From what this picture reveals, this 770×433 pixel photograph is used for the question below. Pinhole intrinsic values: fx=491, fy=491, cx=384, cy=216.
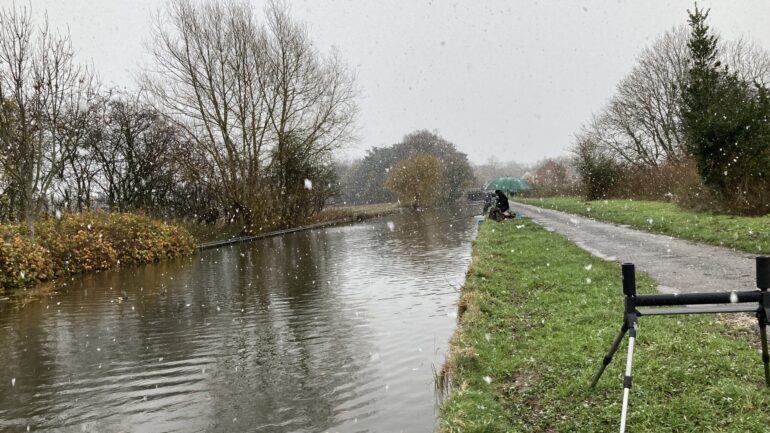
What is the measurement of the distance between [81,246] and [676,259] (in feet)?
53.9

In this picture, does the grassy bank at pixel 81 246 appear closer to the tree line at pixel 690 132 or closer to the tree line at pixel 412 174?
the tree line at pixel 690 132

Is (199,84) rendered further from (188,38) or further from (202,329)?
(202,329)

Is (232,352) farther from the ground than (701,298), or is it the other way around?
(701,298)

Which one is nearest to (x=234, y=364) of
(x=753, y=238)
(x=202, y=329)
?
(x=202, y=329)

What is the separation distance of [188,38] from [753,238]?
26230 mm

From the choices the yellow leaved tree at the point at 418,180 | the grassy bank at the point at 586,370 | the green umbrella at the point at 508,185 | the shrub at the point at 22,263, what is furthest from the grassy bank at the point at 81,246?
the yellow leaved tree at the point at 418,180

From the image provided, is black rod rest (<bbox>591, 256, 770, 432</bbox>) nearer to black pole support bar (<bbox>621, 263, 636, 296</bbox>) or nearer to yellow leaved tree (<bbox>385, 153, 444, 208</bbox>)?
black pole support bar (<bbox>621, 263, 636, 296</bbox>)

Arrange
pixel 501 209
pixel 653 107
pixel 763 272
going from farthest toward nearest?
pixel 653 107 → pixel 501 209 → pixel 763 272

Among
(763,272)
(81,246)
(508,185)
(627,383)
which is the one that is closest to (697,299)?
(763,272)

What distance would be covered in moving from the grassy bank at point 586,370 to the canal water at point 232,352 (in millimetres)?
582

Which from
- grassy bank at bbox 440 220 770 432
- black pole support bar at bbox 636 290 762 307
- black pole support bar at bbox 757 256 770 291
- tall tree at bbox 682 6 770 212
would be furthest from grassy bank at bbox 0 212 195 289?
tall tree at bbox 682 6 770 212

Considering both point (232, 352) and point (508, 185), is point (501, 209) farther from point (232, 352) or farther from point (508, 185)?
point (232, 352)

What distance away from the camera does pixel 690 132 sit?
57.2 ft

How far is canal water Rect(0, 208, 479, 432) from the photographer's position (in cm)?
480
